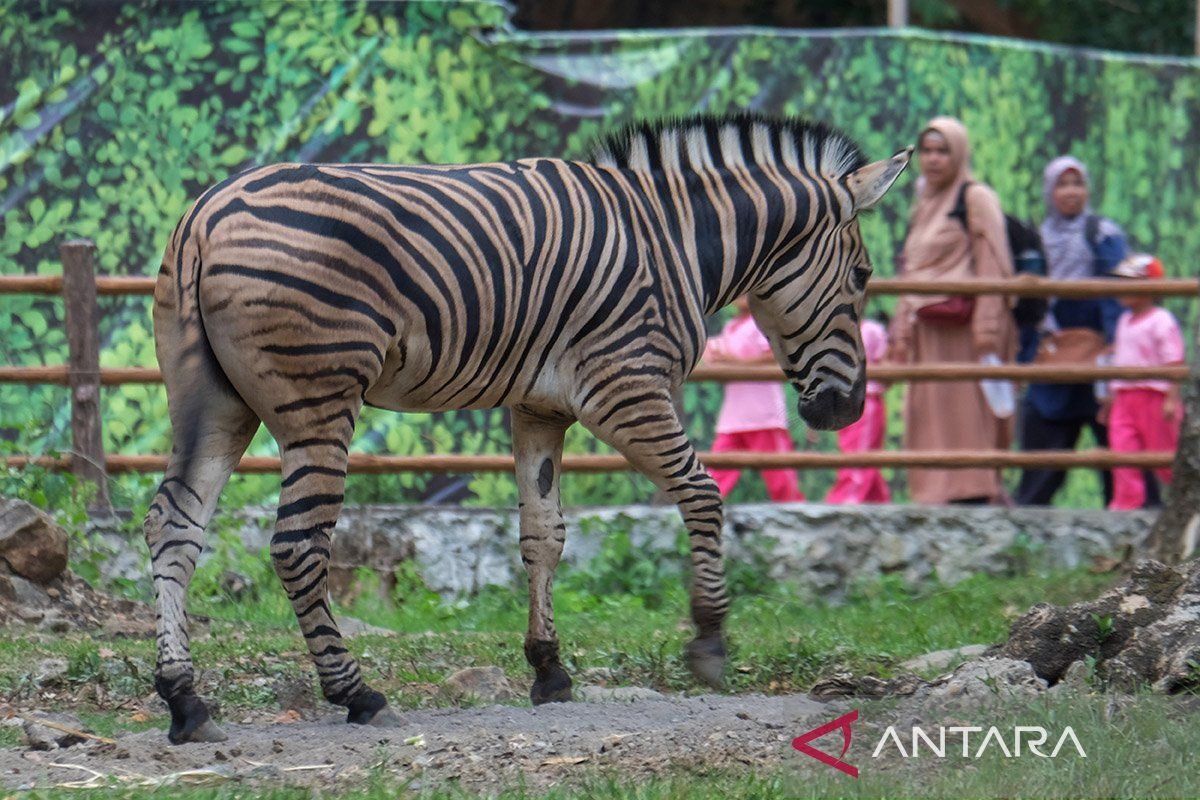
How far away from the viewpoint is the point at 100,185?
32.1 feet

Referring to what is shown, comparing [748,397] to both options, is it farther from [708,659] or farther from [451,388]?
[451,388]

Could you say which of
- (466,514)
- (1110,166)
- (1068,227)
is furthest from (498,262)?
(1110,166)

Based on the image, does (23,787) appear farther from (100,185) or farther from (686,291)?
(100,185)

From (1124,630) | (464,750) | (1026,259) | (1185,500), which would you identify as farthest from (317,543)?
(1026,259)

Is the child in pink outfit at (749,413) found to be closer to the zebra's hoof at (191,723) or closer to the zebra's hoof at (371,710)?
the zebra's hoof at (371,710)

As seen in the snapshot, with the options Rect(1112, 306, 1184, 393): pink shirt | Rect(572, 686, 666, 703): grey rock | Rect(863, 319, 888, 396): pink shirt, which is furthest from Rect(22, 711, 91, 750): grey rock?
Rect(1112, 306, 1184, 393): pink shirt

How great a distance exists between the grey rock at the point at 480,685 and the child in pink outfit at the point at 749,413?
4.00 m

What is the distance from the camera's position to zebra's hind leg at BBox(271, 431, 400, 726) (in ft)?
18.0

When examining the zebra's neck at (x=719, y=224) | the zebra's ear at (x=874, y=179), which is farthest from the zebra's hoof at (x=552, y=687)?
the zebra's ear at (x=874, y=179)

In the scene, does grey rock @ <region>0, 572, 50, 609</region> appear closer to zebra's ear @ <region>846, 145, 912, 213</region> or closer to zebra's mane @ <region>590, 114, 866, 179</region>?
zebra's mane @ <region>590, 114, 866, 179</region>

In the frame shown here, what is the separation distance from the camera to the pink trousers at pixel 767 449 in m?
10.4

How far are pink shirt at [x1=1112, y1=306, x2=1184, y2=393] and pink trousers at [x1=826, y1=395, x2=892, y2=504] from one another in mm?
1421

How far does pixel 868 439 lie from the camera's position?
432 inches

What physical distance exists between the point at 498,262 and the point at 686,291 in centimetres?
71
